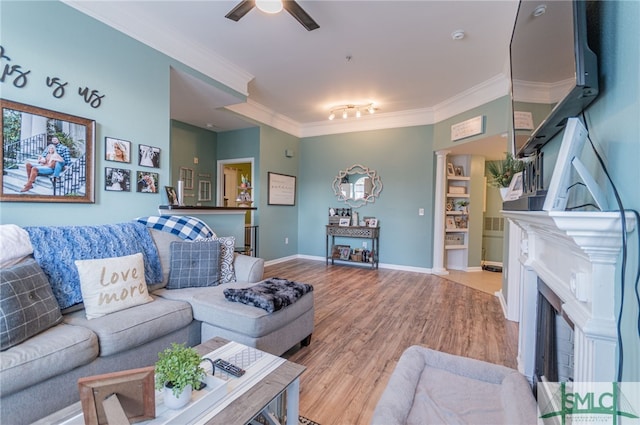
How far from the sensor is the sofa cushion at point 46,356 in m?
1.22

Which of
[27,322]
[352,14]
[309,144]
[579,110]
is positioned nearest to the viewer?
[579,110]

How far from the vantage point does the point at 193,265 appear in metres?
2.38

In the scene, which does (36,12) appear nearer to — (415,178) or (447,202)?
(415,178)

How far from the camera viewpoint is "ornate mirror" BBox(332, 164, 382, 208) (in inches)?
209

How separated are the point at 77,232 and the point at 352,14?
9.07ft

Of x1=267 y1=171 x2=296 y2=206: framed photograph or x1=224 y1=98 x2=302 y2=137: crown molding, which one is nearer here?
x1=224 y1=98 x2=302 y2=137: crown molding

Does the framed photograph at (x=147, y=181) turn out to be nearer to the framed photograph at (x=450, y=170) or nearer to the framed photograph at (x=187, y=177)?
the framed photograph at (x=187, y=177)

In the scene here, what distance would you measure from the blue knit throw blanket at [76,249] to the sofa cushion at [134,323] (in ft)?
0.66

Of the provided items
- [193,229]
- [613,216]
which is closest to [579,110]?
[613,216]

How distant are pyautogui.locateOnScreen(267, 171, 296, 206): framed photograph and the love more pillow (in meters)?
3.33

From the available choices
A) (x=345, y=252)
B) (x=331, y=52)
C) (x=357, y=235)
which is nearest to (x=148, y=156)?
(x=331, y=52)

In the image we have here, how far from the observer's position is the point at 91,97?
7.47ft

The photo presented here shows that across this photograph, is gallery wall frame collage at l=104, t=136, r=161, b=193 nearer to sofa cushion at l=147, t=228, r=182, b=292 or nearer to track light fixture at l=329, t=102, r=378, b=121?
sofa cushion at l=147, t=228, r=182, b=292

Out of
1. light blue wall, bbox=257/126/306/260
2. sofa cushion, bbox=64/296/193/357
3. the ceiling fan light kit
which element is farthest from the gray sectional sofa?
light blue wall, bbox=257/126/306/260
